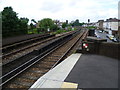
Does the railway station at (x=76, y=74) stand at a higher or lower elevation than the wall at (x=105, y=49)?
lower

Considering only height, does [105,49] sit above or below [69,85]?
above

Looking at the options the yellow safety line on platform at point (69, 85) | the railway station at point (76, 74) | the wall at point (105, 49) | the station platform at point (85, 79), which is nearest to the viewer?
the yellow safety line on platform at point (69, 85)

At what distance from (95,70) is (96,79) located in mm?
829

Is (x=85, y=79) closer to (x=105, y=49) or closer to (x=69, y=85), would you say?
(x=69, y=85)

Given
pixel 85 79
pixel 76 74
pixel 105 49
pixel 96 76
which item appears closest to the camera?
pixel 85 79

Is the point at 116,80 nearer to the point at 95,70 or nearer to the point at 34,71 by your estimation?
the point at 95,70

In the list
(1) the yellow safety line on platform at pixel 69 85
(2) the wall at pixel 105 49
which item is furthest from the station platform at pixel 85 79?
(2) the wall at pixel 105 49

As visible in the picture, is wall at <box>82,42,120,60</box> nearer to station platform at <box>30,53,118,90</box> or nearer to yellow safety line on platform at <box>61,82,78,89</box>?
station platform at <box>30,53,118,90</box>

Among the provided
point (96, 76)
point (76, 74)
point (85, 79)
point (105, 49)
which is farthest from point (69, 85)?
point (105, 49)

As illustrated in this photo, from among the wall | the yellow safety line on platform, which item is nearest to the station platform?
the yellow safety line on platform

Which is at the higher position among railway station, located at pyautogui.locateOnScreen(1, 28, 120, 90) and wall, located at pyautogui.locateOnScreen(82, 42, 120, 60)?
wall, located at pyautogui.locateOnScreen(82, 42, 120, 60)

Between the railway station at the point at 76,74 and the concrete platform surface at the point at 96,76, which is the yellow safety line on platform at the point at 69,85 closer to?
the railway station at the point at 76,74

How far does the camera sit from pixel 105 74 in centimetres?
438

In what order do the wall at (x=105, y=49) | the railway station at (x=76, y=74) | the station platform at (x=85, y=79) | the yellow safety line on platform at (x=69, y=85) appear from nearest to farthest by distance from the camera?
the yellow safety line on platform at (x=69, y=85)
the station platform at (x=85, y=79)
the railway station at (x=76, y=74)
the wall at (x=105, y=49)
